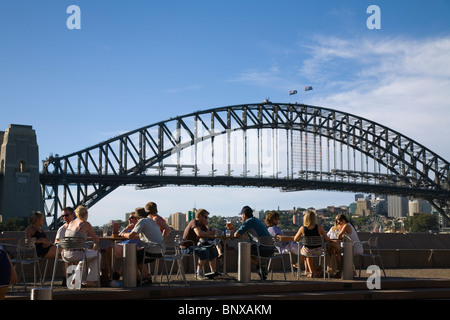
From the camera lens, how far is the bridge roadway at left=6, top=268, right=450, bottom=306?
9.31 meters

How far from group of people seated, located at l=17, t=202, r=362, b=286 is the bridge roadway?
42 cm

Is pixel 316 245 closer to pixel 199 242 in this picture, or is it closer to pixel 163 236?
pixel 199 242

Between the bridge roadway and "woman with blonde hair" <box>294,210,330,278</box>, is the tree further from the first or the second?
the bridge roadway

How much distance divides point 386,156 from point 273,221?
68.4 meters

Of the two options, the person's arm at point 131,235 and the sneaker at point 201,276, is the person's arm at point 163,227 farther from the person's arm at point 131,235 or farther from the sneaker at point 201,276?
the sneaker at point 201,276

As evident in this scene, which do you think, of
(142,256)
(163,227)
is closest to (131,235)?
(142,256)

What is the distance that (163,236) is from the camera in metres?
11.4

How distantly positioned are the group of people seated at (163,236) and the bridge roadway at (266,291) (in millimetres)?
418

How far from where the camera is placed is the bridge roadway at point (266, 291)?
931cm

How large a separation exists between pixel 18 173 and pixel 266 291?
40915 millimetres

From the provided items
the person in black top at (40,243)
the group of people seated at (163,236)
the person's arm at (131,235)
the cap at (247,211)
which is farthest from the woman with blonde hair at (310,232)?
the person in black top at (40,243)
